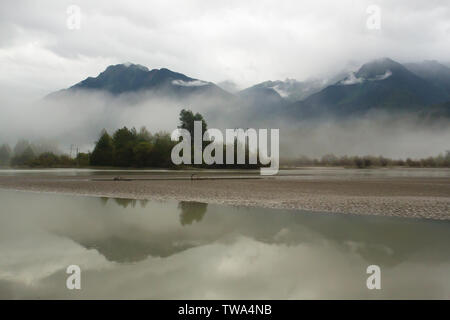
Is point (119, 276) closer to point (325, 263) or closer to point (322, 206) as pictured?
point (325, 263)

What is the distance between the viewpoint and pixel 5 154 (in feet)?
595

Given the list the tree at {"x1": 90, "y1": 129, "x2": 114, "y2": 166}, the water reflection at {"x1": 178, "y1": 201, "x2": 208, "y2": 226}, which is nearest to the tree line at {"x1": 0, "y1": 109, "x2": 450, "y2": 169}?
the tree at {"x1": 90, "y1": 129, "x2": 114, "y2": 166}

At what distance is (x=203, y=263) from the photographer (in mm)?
9344

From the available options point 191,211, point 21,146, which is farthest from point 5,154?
point 191,211

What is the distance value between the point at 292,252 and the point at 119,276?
5.40 meters

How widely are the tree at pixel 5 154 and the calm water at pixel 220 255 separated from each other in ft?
623

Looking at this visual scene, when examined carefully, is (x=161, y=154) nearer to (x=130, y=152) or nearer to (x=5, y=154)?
(x=130, y=152)

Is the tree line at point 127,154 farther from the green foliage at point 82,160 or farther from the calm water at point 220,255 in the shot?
the calm water at point 220,255

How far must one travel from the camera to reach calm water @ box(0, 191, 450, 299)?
24.6ft

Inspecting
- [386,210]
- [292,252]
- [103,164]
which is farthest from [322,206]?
[103,164]

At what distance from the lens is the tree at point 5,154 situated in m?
174

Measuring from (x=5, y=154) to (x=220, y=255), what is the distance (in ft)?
692
